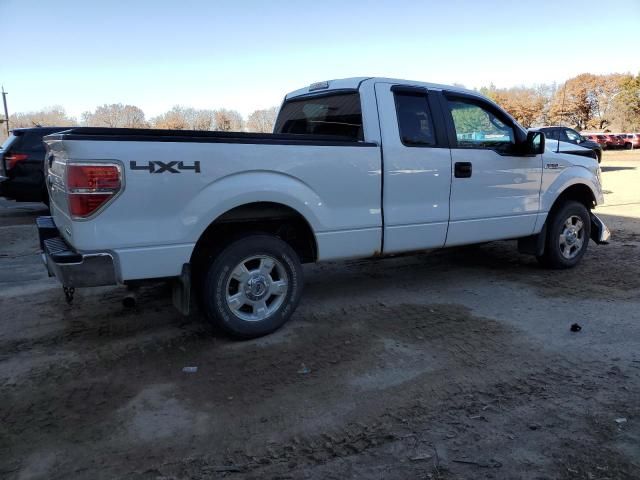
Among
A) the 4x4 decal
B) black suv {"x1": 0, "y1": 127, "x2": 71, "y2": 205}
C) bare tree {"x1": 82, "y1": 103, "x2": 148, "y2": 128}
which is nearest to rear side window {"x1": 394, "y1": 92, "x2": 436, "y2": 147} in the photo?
the 4x4 decal

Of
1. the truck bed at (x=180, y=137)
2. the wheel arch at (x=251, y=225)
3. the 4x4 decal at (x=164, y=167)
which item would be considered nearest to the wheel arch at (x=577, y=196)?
the truck bed at (x=180, y=137)

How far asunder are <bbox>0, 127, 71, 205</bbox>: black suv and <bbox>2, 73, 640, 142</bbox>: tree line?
39088mm

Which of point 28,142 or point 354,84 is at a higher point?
point 354,84

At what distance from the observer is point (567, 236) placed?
6305 mm

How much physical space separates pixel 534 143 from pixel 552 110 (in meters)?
62.2

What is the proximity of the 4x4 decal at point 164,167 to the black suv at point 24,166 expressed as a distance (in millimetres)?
8133

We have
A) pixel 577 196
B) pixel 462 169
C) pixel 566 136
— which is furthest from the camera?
pixel 566 136

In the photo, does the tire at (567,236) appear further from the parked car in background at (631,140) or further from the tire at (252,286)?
the parked car in background at (631,140)

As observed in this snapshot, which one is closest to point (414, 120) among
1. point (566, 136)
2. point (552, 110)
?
point (566, 136)

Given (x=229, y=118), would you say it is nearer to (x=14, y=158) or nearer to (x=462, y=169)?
(x=14, y=158)

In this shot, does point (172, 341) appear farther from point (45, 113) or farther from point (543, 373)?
point (45, 113)

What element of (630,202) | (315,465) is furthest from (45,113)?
(315,465)

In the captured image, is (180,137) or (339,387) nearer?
(339,387)

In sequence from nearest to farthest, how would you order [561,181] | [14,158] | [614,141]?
[561,181] < [14,158] < [614,141]
